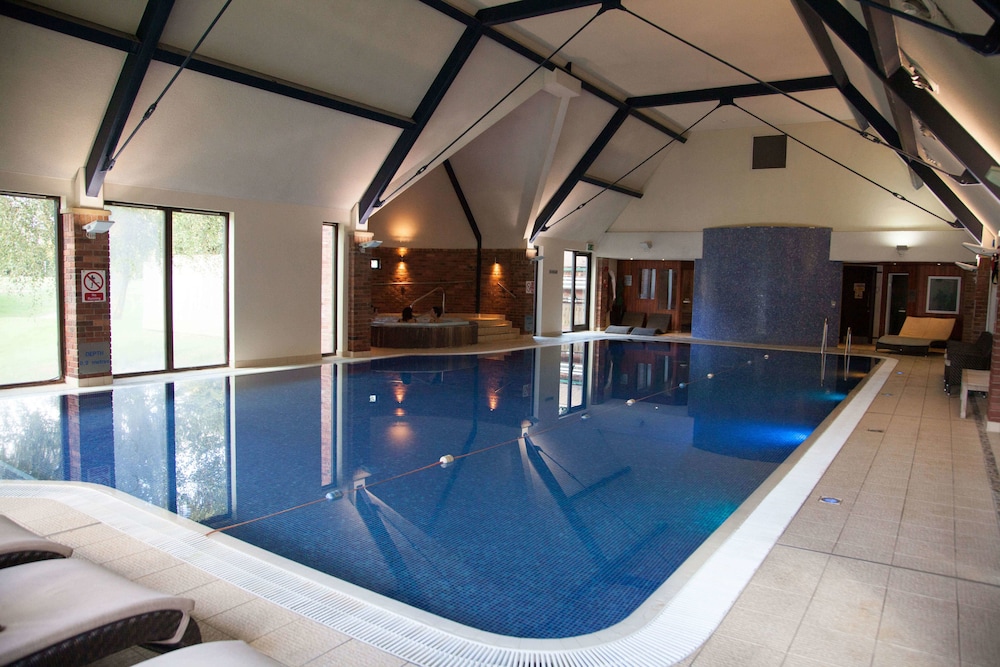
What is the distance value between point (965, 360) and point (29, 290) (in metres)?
12.7

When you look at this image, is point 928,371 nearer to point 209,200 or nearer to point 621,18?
point 621,18

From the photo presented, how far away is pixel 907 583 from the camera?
143 inches

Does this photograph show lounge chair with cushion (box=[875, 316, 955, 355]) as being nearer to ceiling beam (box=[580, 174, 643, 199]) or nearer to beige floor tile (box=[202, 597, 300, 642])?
ceiling beam (box=[580, 174, 643, 199])

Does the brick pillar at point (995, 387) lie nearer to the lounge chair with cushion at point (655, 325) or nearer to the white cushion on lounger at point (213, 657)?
the white cushion on lounger at point (213, 657)

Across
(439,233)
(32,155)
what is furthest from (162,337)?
(439,233)

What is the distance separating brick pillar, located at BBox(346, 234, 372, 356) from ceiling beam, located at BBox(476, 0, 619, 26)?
15.4 feet

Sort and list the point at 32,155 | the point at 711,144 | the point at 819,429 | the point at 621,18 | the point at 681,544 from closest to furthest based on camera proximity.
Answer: the point at 681,544, the point at 819,429, the point at 32,155, the point at 621,18, the point at 711,144

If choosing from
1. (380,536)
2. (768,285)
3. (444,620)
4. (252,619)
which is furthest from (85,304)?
(768,285)

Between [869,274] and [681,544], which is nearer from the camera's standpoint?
[681,544]

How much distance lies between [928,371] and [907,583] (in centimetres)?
1080

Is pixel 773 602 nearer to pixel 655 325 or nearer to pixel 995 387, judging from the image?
pixel 995 387

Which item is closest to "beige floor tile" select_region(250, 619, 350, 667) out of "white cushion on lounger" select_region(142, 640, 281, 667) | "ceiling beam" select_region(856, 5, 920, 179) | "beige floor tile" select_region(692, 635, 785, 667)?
"white cushion on lounger" select_region(142, 640, 281, 667)

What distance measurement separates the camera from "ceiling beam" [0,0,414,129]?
6.73 meters

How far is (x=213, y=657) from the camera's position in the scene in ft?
7.73
